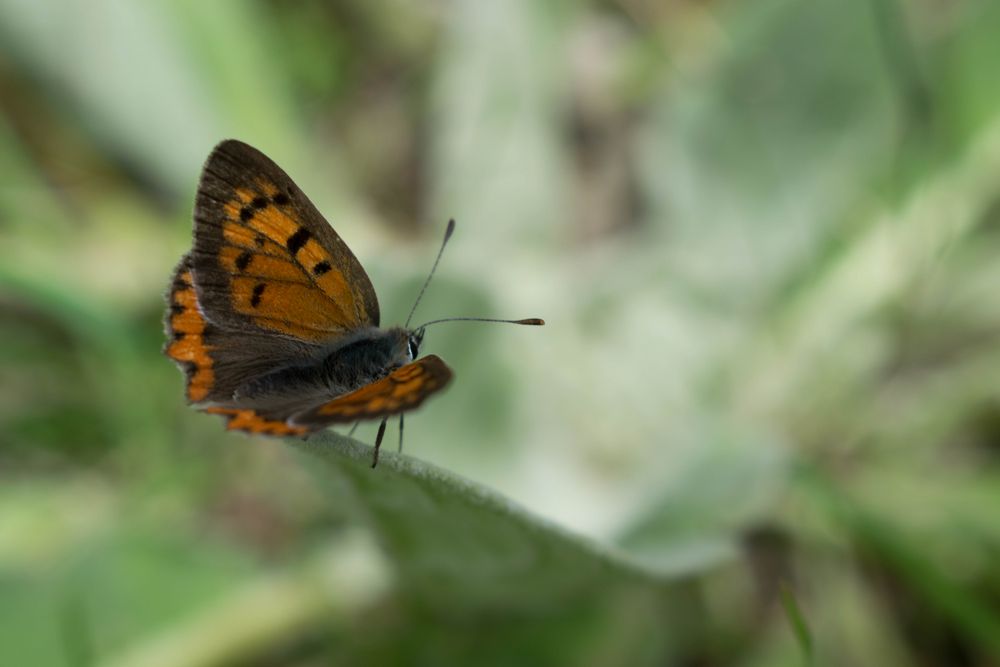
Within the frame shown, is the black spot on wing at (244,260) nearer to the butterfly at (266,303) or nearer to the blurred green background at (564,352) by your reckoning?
the butterfly at (266,303)

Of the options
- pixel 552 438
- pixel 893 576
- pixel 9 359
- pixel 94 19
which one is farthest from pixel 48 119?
pixel 893 576

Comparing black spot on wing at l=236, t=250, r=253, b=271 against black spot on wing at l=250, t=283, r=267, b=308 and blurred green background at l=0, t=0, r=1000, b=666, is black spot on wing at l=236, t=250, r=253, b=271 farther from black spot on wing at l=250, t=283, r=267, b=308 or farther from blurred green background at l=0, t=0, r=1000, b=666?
blurred green background at l=0, t=0, r=1000, b=666

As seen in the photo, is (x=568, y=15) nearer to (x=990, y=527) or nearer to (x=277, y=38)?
(x=277, y=38)

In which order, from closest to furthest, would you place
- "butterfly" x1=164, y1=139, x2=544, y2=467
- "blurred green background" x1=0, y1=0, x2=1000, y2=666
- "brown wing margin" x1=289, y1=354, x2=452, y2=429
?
"brown wing margin" x1=289, y1=354, x2=452, y2=429, "butterfly" x1=164, y1=139, x2=544, y2=467, "blurred green background" x1=0, y1=0, x2=1000, y2=666

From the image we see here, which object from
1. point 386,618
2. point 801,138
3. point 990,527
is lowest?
point 386,618

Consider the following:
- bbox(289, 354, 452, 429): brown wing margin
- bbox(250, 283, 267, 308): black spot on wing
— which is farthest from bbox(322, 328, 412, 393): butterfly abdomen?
bbox(289, 354, 452, 429): brown wing margin

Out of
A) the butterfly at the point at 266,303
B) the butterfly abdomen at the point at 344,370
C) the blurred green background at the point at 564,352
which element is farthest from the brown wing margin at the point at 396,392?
the blurred green background at the point at 564,352
